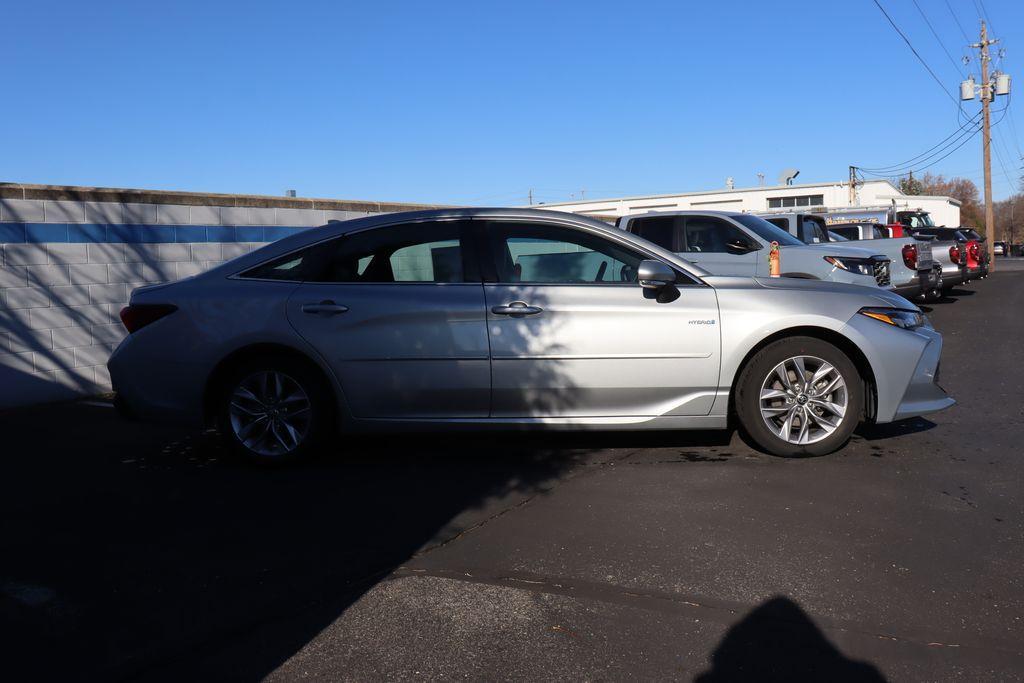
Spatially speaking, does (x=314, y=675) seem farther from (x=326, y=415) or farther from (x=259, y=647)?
(x=326, y=415)

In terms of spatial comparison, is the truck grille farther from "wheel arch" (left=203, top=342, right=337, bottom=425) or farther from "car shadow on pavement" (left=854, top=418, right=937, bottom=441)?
"wheel arch" (left=203, top=342, right=337, bottom=425)

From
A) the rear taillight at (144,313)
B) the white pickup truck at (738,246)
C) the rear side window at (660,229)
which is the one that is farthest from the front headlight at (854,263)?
the rear taillight at (144,313)

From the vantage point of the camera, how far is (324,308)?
580cm

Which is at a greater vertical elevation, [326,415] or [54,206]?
[54,206]

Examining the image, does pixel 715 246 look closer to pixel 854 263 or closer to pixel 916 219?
pixel 854 263

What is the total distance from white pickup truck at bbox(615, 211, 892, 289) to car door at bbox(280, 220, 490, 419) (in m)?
6.36

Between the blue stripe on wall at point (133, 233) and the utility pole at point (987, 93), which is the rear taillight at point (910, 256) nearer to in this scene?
the blue stripe on wall at point (133, 233)

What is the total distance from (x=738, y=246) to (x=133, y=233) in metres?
7.01

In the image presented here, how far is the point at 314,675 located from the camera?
306 centimetres

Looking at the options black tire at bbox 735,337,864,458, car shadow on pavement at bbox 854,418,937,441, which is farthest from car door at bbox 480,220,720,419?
car shadow on pavement at bbox 854,418,937,441

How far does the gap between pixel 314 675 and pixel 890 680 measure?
73.8 inches

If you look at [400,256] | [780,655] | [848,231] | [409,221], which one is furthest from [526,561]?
[848,231]

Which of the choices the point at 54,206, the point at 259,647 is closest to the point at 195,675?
the point at 259,647

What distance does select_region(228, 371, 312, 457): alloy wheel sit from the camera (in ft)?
19.1
